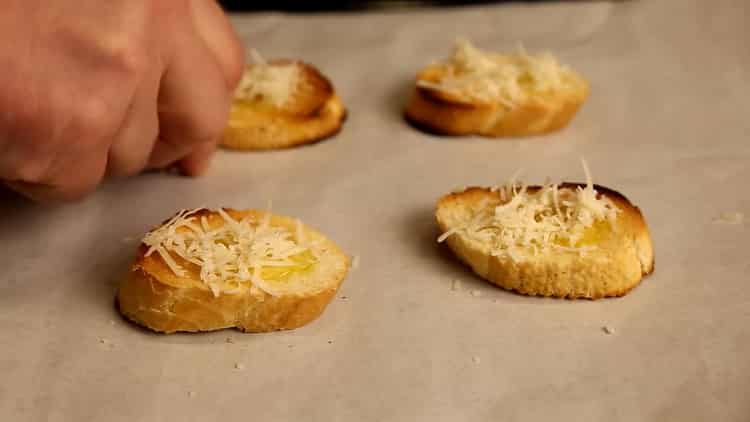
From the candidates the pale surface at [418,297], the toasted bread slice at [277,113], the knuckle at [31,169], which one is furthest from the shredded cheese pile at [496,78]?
the knuckle at [31,169]

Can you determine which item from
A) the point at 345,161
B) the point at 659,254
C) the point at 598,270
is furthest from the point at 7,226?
the point at 659,254

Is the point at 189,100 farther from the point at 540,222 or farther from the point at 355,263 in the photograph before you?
the point at 540,222

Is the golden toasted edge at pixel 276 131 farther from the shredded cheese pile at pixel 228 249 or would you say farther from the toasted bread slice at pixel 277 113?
the shredded cheese pile at pixel 228 249

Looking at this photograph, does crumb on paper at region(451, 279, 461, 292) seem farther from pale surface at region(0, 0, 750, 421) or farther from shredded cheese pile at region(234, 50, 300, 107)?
shredded cheese pile at region(234, 50, 300, 107)

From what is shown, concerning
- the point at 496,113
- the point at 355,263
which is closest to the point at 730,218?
the point at 496,113

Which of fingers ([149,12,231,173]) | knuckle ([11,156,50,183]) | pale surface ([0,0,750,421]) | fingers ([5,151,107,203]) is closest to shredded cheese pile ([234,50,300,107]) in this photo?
pale surface ([0,0,750,421])
